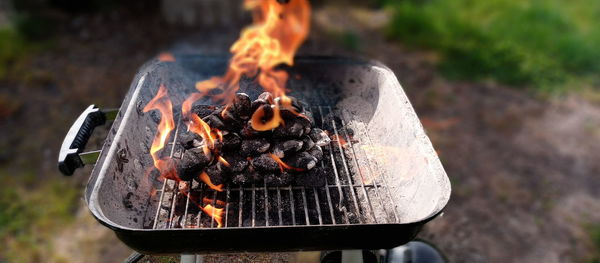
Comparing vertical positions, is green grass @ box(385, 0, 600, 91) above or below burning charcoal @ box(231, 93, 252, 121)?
below

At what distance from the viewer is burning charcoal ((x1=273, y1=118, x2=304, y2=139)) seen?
224 centimetres

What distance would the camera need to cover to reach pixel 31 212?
3502mm

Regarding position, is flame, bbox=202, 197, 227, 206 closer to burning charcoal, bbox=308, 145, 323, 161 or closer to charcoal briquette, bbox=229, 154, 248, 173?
charcoal briquette, bbox=229, 154, 248, 173

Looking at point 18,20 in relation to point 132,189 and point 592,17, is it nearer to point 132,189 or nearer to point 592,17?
point 132,189

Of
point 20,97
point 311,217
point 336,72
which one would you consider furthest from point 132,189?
point 20,97

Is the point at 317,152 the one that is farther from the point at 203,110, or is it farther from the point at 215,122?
the point at 203,110

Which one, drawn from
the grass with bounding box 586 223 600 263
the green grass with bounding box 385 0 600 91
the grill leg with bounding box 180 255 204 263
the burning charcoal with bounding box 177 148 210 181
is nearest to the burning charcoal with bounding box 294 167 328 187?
the burning charcoal with bounding box 177 148 210 181

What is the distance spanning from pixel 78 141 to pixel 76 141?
0.01 m

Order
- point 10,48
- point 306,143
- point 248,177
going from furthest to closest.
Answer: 1. point 10,48
2. point 306,143
3. point 248,177

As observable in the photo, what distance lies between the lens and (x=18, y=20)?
554 centimetres

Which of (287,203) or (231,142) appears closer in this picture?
(287,203)

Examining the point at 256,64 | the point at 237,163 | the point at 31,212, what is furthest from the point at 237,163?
the point at 31,212

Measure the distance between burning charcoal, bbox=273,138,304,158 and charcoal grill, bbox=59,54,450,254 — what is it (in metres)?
0.18

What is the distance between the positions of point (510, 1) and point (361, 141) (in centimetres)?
584
